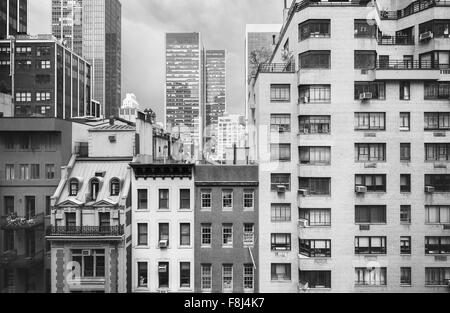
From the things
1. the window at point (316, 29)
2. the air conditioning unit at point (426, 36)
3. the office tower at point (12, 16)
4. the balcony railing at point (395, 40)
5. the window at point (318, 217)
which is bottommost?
the window at point (318, 217)

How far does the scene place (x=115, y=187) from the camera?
32.1 feet

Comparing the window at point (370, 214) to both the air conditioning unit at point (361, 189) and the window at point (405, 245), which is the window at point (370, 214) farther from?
the window at point (405, 245)

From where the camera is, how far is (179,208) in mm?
10109

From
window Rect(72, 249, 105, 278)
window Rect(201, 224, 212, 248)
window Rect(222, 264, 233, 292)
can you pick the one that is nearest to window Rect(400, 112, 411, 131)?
window Rect(201, 224, 212, 248)

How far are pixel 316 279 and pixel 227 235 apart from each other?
9.98 ft

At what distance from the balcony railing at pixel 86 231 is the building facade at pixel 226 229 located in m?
2.56

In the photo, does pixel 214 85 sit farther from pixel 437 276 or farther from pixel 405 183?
pixel 437 276

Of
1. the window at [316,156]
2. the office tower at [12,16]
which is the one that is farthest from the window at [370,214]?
the office tower at [12,16]

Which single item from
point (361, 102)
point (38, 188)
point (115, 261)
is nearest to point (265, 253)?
point (115, 261)

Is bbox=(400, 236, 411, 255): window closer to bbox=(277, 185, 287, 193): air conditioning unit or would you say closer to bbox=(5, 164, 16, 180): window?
bbox=(277, 185, 287, 193): air conditioning unit

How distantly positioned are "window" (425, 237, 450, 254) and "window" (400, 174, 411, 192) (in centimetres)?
153

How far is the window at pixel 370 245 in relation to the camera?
29.7 ft
